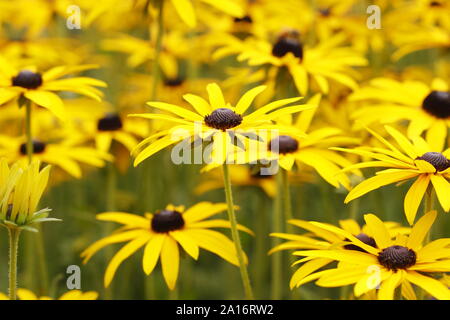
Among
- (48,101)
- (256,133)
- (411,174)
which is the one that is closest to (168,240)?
(256,133)

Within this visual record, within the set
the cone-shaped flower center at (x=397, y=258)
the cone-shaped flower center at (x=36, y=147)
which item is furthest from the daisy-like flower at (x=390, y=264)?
the cone-shaped flower center at (x=36, y=147)

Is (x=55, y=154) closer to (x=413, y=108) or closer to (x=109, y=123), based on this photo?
(x=109, y=123)

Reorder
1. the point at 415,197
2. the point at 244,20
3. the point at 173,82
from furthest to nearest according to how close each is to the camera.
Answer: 1. the point at 173,82
2. the point at 244,20
3. the point at 415,197

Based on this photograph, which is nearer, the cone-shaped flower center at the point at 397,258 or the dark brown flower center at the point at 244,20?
the cone-shaped flower center at the point at 397,258

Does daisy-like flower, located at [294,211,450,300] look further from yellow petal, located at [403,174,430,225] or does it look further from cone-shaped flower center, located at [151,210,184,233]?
cone-shaped flower center, located at [151,210,184,233]

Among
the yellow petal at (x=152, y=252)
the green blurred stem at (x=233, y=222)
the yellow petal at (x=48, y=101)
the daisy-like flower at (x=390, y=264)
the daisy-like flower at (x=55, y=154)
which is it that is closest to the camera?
the daisy-like flower at (x=390, y=264)

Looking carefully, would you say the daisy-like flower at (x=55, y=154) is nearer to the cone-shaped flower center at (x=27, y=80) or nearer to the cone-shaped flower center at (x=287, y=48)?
the cone-shaped flower center at (x=27, y=80)
